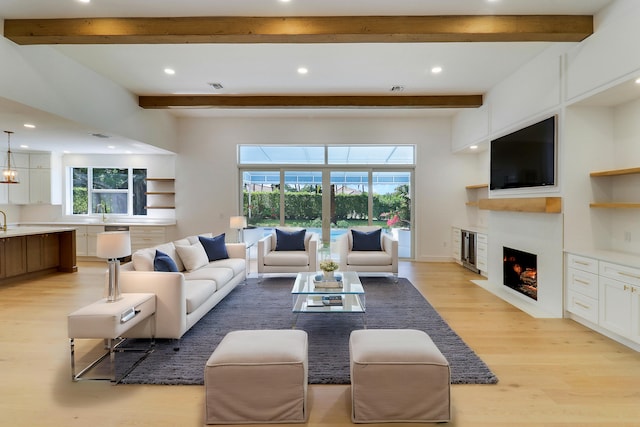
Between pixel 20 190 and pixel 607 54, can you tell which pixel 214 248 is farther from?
pixel 20 190

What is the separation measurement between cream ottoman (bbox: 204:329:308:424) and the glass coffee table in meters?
1.28

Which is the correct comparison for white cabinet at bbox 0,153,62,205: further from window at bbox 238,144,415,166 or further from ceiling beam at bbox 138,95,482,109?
window at bbox 238,144,415,166

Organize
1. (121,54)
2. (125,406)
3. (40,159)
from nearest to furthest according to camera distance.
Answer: (125,406), (121,54), (40,159)

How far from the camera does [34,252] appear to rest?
18.4ft

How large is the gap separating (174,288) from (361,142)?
Result: 17.4 feet

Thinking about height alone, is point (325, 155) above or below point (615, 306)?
above

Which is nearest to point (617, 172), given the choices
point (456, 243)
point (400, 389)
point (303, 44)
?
point (400, 389)

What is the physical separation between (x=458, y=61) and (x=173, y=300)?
447cm

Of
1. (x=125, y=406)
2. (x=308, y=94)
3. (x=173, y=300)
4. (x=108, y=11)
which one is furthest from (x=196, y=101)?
(x=125, y=406)

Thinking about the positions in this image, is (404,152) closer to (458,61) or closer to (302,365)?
(458,61)

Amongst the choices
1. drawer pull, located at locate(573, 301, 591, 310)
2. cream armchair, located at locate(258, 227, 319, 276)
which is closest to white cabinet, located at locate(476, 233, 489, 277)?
drawer pull, located at locate(573, 301, 591, 310)

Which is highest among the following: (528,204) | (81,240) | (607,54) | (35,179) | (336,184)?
(607,54)

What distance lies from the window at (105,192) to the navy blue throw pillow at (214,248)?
3744mm

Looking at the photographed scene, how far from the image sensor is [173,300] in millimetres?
2902
